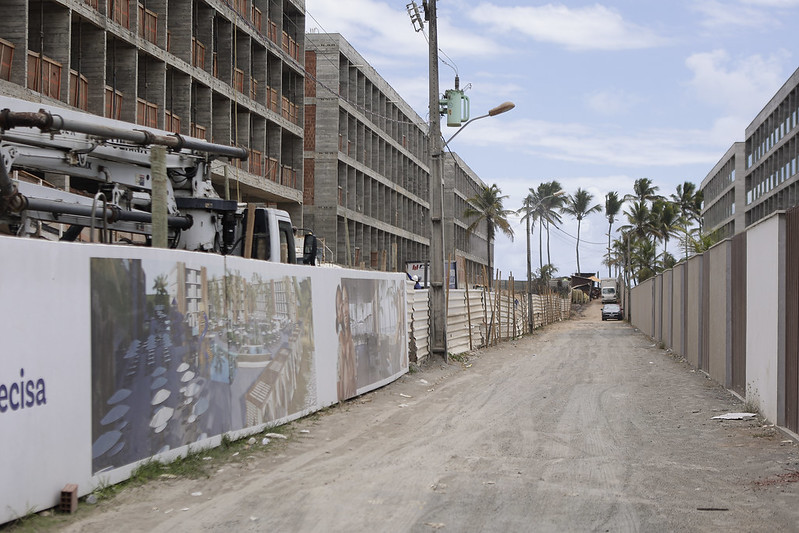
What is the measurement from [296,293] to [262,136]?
2602 cm

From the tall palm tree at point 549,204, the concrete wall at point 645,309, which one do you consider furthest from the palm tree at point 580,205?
the concrete wall at point 645,309

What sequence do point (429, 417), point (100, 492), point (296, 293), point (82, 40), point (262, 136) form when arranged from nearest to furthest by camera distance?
point (100, 492) → point (296, 293) → point (429, 417) → point (82, 40) → point (262, 136)

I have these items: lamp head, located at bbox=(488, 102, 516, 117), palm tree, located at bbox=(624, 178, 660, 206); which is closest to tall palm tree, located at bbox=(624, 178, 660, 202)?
palm tree, located at bbox=(624, 178, 660, 206)

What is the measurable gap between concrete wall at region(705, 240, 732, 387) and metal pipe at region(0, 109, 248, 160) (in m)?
9.49

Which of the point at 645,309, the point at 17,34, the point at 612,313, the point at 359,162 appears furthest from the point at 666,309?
the point at 612,313

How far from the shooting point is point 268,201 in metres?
39.3

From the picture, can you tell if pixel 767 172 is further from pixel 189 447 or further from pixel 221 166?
pixel 189 447

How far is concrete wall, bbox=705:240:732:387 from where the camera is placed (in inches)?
639

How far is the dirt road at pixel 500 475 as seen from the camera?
702cm

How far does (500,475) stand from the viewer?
880 cm

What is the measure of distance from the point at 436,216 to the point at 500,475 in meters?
16.0

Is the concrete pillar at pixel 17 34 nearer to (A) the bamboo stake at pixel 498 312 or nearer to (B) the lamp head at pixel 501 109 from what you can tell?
(B) the lamp head at pixel 501 109

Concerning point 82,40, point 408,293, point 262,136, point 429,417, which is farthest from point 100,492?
point 262,136

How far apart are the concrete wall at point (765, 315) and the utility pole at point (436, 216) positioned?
1092cm
